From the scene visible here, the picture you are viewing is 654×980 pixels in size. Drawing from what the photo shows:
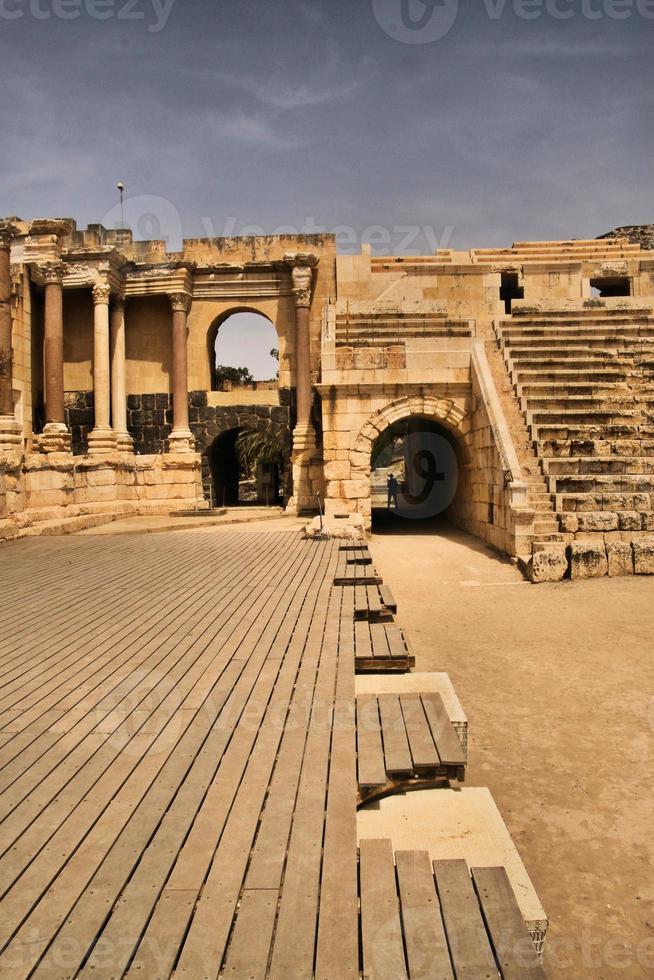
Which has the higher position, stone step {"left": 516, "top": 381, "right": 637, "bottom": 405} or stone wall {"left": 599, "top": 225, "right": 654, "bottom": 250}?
stone wall {"left": 599, "top": 225, "right": 654, "bottom": 250}

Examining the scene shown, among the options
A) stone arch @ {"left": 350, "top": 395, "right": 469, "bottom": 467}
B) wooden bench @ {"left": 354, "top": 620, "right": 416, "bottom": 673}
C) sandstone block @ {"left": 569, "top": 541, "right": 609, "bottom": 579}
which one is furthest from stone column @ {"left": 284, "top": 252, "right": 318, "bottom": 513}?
wooden bench @ {"left": 354, "top": 620, "right": 416, "bottom": 673}

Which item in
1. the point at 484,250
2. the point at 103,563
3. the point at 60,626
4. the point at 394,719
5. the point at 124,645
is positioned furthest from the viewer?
the point at 484,250

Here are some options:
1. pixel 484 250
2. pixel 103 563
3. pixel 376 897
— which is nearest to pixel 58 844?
pixel 376 897

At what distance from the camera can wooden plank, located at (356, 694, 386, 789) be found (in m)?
3.07

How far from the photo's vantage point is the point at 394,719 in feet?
12.4

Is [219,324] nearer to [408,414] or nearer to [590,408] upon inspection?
[408,414]

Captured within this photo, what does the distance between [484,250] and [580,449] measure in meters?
12.9

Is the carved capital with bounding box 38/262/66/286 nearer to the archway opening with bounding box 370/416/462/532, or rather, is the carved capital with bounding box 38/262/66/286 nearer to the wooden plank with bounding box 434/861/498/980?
the archway opening with bounding box 370/416/462/532

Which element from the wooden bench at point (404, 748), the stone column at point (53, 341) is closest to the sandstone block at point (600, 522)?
the wooden bench at point (404, 748)

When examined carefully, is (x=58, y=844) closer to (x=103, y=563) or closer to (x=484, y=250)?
(x=103, y=563)

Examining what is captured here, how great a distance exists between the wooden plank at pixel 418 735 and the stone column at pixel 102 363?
16.0 meters

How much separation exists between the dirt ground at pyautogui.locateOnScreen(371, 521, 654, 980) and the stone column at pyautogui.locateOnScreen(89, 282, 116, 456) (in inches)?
468

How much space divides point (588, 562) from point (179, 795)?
738 centimetres

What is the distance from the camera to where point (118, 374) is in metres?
19.4
